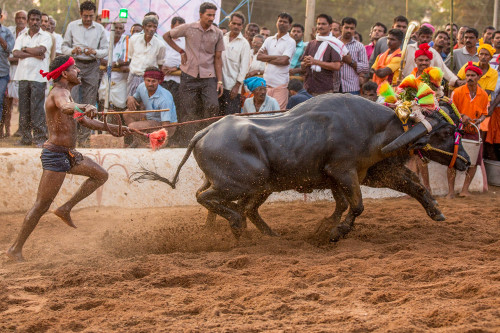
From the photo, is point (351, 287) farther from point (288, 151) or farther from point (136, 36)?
point (136, 36)

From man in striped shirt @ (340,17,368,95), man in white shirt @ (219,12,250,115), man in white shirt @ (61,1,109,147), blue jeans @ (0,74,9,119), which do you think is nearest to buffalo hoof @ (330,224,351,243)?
man in striped shirt @ (340,17,368,95)

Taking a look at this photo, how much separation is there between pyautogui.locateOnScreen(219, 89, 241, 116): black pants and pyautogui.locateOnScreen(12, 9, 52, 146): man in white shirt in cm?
317

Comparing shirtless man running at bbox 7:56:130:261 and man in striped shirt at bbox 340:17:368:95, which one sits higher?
man in striped shirt at bbox 340:17:368:95

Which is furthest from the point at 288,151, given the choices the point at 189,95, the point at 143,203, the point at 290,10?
the point at 290,10

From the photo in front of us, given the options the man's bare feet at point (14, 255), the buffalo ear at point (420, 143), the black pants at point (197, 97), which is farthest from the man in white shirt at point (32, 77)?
the buffalo ear at point (420, 143)

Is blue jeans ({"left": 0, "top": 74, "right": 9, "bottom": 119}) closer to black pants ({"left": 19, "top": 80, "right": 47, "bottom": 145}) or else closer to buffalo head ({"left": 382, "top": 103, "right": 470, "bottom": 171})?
black pants ({"left": 19, "top": 80, "right": 47, "bottom": 145})

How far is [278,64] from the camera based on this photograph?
33.2ft

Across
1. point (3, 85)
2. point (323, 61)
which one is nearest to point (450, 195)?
point (323, 61)

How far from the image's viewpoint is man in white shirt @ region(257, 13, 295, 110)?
400 inches

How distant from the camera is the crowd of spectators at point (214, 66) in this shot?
31.2 feet

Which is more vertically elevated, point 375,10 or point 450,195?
point 375,10

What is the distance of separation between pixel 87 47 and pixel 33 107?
1.41m

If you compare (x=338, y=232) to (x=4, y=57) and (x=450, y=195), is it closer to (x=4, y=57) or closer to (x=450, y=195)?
(x=450, y=195)

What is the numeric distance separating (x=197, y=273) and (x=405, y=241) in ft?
7.89
